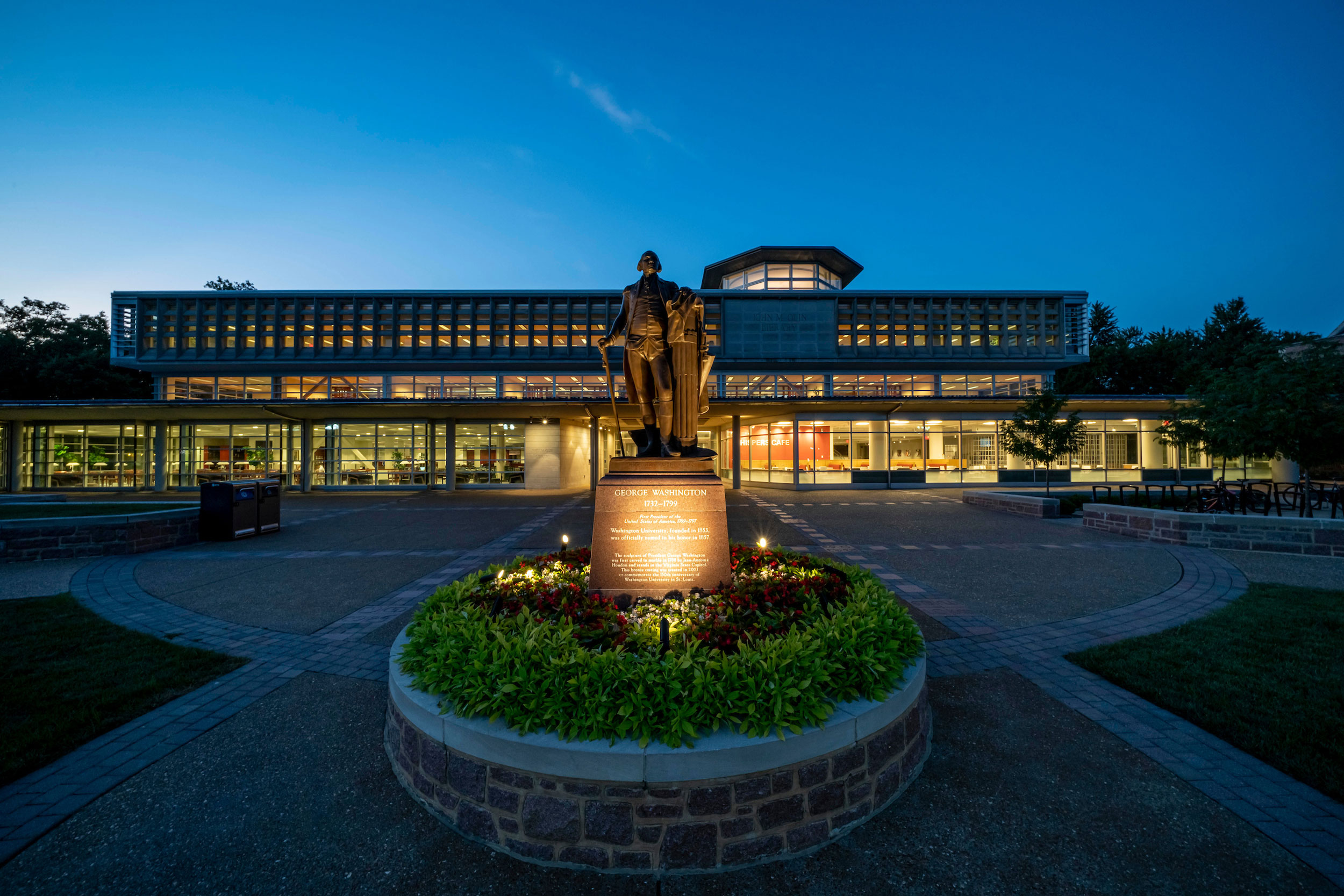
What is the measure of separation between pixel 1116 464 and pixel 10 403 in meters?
58.1

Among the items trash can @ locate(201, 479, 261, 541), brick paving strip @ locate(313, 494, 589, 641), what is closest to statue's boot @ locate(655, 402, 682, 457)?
brick paving strip @ locate(313, 494, 589, 641)

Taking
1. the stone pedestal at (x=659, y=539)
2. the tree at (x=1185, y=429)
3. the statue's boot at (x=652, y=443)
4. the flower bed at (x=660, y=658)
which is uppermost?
the tree at (x=1185, y=429)

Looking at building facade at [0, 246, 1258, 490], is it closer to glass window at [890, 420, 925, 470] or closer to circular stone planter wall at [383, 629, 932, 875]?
glass window at [890, 420, 925, 470]

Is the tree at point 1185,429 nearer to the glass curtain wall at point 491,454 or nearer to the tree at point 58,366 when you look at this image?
the glass curtain wall at point 491,454

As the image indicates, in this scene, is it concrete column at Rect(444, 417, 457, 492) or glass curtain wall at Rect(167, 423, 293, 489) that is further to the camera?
concrete column at Rect(444, 417, 457, 492)

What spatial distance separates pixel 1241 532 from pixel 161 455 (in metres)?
43.8

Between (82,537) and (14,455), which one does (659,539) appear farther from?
(14,455)

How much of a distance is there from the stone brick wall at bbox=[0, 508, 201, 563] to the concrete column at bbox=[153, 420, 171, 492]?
80.6 ft

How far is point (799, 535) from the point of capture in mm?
12227

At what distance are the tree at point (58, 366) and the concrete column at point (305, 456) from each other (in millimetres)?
21306

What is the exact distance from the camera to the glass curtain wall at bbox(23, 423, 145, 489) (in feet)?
90.6

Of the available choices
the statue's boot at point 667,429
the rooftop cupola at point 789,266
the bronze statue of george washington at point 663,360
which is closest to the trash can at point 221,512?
the bronze statue of george washington at point 663,360

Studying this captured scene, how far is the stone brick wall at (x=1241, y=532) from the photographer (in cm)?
904

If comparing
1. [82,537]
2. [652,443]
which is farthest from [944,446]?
[82,537]
